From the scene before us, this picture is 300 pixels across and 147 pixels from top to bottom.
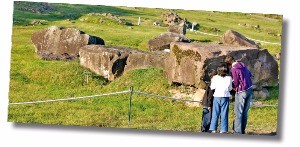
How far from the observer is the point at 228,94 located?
12078 mm

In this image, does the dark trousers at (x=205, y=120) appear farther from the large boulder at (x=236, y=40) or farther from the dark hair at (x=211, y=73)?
the large boulder at (x=236, y=40)

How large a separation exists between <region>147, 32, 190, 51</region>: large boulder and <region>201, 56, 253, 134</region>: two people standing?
4.11 metres

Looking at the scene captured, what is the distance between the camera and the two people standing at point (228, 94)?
1202 cm

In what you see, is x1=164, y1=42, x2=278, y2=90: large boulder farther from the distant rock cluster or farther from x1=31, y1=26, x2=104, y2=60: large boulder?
x1=31, y1=26, x2=104, y2=60: large boulder

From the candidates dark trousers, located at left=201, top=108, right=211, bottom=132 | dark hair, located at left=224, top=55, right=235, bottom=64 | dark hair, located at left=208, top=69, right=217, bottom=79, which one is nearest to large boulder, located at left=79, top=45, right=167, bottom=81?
dark hair, located at left=208, top=69, right=217, bottom=79

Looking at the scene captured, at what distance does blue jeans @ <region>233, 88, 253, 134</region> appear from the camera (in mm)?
12086

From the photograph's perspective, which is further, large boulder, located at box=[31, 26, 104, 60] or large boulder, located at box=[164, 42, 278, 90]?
large boulder, located at box=[31, 26, 104, 60]

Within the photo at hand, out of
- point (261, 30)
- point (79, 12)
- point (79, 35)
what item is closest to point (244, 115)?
point (261, 30)

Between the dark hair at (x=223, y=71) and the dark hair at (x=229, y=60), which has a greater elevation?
the dark hair at (x=229, y=60)

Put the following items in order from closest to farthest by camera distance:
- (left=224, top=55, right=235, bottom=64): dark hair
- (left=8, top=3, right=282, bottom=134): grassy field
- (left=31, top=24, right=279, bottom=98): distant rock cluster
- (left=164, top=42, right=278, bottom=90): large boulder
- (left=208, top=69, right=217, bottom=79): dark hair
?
(left=224, top=55, right=235, bottom=64): dark hair < (left=208, top=69, right=217, bottom=79): dark hair < (left=8, top=3, right=282, bottom=134): grassy field < (left=164, top=42, right=278, bottom=90): large boulder < (left=31, top=24, right=279, bottom=98): distant rock cluster

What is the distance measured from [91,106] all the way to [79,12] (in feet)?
7.23

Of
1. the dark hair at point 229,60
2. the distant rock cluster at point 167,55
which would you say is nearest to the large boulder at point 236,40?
the distant rock cluster at point 167,55

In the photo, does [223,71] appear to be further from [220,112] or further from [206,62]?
[206,62]

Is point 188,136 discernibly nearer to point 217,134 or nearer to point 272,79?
point 217,134
